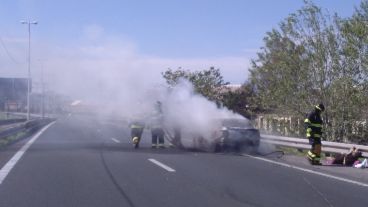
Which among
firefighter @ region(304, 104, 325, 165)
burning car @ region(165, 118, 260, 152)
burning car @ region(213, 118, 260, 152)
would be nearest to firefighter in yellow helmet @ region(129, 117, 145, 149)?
burning car @ region(165, 118, 260, 152)

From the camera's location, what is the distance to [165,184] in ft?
41.7

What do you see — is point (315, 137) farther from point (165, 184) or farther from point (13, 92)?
point (13, 92)

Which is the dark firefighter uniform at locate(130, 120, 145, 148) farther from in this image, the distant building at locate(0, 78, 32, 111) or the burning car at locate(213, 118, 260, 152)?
the distant building at locate(0, 78, 32, 111)

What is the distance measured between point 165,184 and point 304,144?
10721 millimetres

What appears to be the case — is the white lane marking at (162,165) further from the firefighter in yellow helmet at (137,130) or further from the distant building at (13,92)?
the distant building at (13,92)

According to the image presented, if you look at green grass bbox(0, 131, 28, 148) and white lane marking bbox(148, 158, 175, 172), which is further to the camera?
green grass bbox(0, 131, 28, 148)

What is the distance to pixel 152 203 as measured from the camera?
1029 cm

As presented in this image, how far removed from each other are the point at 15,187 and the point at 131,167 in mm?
4450

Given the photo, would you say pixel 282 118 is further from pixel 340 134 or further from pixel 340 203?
pixel 340 203

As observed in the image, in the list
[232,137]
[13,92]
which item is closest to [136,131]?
[232,137]

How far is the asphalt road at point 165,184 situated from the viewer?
35.0 ft

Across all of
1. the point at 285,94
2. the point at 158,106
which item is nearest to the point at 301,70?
the point at 285,94

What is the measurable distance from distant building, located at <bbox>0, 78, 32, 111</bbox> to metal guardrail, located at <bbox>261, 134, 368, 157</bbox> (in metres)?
41.3

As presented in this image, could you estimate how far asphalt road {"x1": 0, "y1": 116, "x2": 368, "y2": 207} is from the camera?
10.7m
